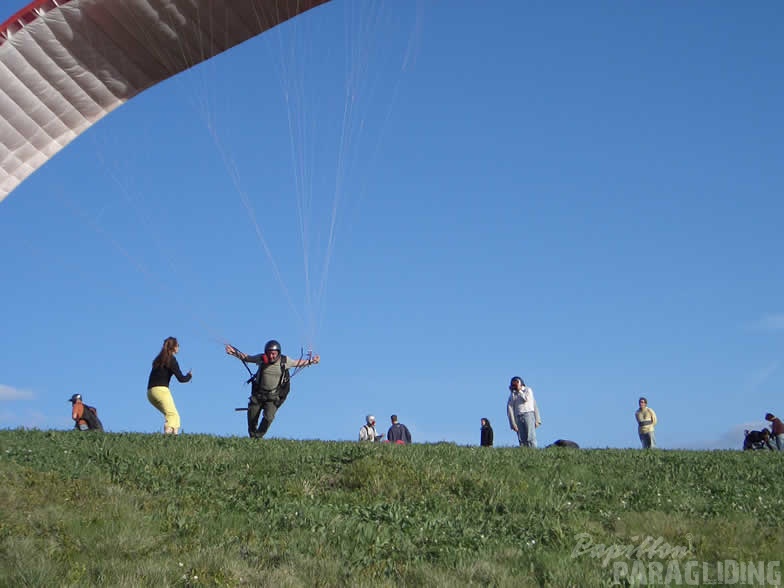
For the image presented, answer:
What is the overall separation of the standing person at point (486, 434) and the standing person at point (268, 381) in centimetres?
820

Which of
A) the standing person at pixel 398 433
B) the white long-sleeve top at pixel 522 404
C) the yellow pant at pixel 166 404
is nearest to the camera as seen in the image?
the yellow pant at pixel 166 404

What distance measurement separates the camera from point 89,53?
1505 cm

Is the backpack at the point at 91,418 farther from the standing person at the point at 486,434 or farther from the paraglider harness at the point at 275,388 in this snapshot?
the standing person at the point at 486,434

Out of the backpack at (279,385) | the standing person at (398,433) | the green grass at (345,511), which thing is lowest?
the green grass at (345,511)

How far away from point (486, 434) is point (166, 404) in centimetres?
1001

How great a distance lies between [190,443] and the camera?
12984mm

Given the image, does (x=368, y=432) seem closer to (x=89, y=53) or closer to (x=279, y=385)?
(x=279, y=385)

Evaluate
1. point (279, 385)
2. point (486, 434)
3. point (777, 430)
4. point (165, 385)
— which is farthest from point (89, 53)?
point (777, 430)

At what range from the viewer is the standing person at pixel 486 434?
2225 centimetres

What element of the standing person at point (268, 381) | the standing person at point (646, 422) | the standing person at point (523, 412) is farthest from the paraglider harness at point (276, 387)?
the standing person at point (646, 422)

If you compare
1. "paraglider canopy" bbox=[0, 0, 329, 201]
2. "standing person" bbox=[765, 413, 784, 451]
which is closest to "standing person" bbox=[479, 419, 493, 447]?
"standing person" bbox=[765, 413, 784, 451]

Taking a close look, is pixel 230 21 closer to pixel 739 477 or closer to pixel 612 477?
pixel 612 477

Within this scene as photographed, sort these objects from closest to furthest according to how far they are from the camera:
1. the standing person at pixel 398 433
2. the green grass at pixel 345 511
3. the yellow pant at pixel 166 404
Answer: the green grass at pixel 345 511 < the yellow pant at pixel 166 404 < the standing person at pixel 398 433

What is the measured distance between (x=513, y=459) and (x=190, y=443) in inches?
199
